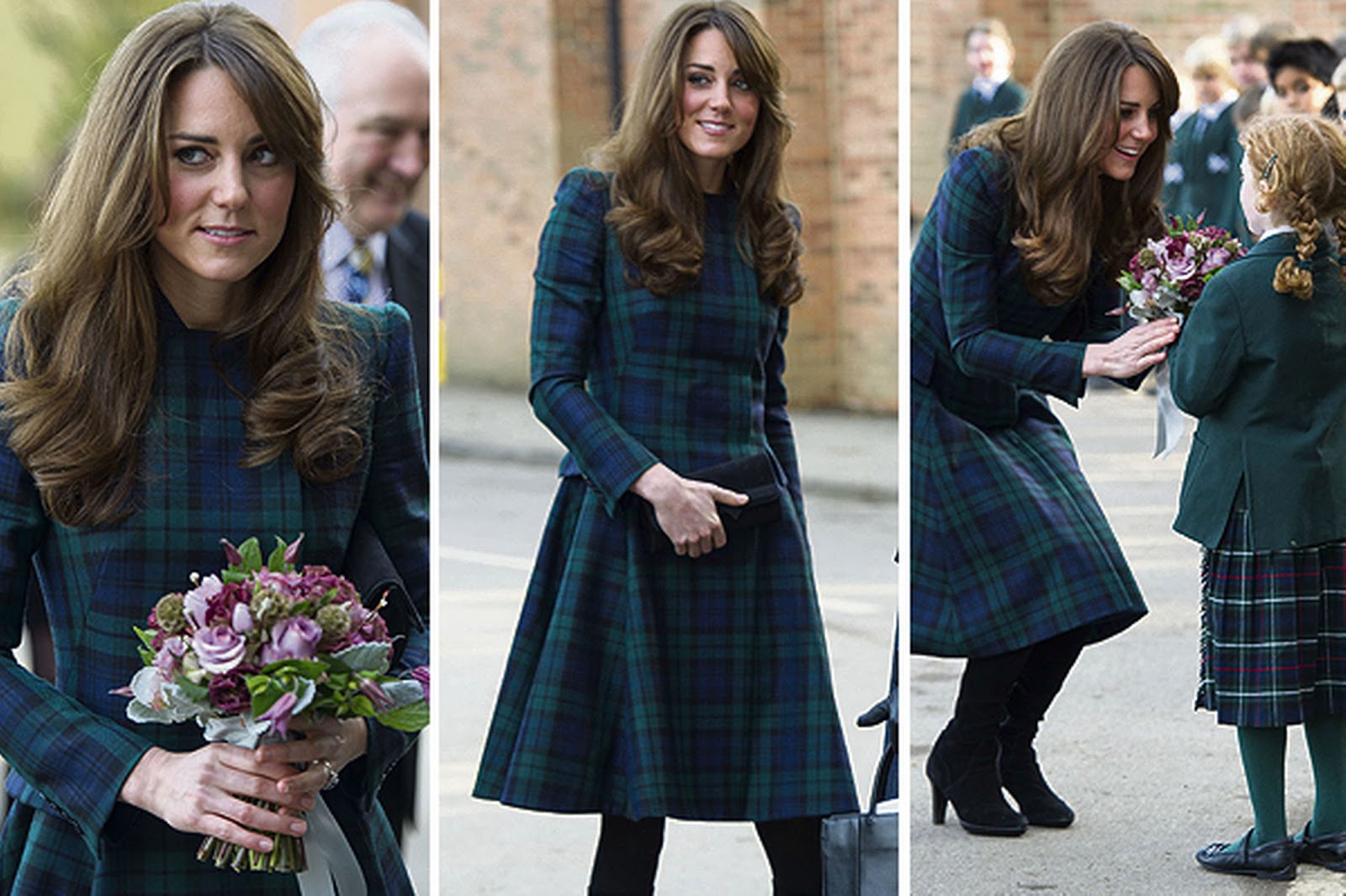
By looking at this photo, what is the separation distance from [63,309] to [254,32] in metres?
0.47

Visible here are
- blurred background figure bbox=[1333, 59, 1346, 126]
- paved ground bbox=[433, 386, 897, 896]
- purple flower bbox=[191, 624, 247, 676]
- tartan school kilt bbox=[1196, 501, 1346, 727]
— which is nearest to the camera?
purple flower bbox=[191, 624, 247, 676]

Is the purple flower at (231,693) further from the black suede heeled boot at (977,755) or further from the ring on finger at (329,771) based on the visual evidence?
the black suede heeled boot at (977,755)

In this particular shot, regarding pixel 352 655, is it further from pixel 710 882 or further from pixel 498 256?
pixel 498 256

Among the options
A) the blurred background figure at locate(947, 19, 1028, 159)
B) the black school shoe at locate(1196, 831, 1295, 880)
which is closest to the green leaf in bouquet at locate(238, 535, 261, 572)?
the black school shoe at locate(1196, 831, 1295, 880)

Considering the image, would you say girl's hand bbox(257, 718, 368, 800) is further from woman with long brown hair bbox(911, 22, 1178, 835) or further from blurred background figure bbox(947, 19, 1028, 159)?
blurred background figure bbox(947, 19, 1028, 159)

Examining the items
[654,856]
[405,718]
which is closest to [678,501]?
[654,856]

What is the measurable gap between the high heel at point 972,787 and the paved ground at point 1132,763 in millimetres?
31

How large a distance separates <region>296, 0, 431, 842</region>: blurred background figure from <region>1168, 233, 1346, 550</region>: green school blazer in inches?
61.2

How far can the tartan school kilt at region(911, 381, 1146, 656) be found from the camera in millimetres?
3766

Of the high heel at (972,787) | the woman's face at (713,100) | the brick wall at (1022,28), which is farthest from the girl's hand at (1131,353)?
the brick wall at (1022,28)

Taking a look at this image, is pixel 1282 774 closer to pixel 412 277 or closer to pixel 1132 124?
pixel 1132 124

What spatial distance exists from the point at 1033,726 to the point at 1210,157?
346 cm

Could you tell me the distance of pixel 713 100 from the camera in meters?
3.36

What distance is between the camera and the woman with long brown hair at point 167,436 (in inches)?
102
